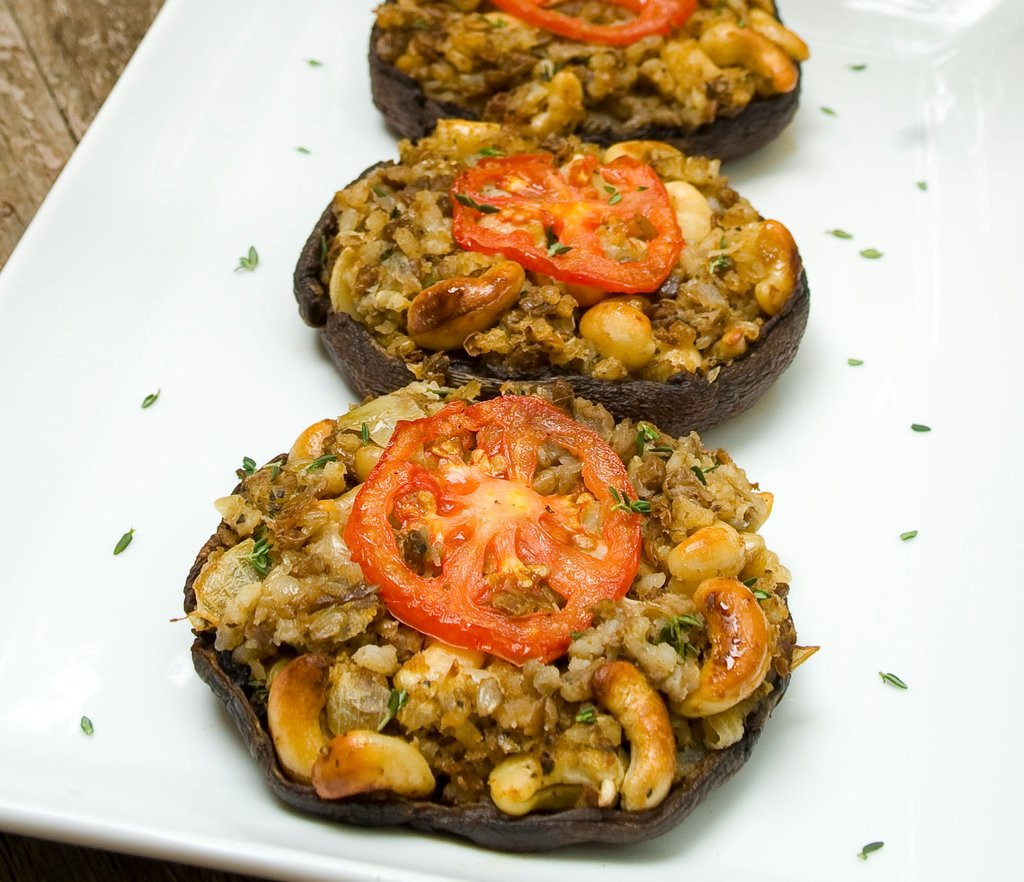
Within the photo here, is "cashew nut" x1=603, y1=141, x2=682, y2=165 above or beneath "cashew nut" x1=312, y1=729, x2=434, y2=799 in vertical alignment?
beneath

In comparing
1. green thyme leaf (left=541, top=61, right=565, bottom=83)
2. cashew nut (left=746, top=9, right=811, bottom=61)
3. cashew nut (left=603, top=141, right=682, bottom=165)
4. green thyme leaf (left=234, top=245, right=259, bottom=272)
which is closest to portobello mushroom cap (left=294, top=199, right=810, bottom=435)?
green thyme leaf (left=234, top=245, right=259, bottom=272)

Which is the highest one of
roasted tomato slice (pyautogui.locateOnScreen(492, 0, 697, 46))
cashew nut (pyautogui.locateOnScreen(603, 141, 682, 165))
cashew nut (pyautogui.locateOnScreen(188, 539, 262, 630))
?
cashew nut (pyautogui.locateOnScreen(188, 539, 262, 630))

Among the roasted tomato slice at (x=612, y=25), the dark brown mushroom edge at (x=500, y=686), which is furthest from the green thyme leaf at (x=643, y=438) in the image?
the roasted tomato slice at (x=612, y=25)

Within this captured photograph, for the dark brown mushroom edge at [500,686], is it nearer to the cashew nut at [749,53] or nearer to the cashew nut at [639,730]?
the cashew nut at [639,730]

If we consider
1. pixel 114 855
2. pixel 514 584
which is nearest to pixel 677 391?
pixel 514 584

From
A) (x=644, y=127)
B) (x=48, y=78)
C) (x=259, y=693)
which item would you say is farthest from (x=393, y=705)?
(x=48, y=78)

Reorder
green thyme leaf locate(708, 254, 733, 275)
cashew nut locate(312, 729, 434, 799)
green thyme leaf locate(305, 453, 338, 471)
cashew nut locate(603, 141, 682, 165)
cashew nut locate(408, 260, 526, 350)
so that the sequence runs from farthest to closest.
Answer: cashew nut locate(603, 141, 682, 165) → green thyme leaf locate(708, 254, 733, 275) → cashew nut locate(408, 260, 526, 350) → green thyme leaf locate(305, 453, 338, 471) → cashew nut locate(312, 729, 434, 799)

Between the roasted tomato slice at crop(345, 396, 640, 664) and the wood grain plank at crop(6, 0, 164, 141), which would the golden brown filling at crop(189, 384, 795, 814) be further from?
the wood grain plank at crop(6, 0, 164, 141)
